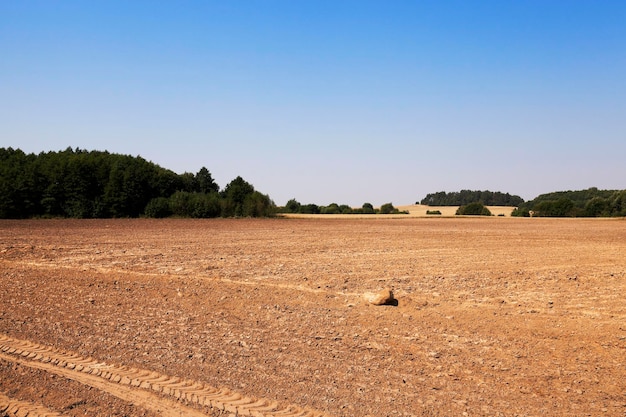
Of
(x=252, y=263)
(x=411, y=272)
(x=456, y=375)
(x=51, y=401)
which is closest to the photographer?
(x=51, y=401)

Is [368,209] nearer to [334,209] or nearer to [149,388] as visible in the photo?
[334,209]

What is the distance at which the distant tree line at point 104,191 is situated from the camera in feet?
167


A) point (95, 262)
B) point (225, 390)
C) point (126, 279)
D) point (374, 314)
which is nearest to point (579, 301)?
point (374, 314)

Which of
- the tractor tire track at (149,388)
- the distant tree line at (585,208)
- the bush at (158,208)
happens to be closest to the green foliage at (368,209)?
the distant tree line at (585,208)

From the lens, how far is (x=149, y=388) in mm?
6117

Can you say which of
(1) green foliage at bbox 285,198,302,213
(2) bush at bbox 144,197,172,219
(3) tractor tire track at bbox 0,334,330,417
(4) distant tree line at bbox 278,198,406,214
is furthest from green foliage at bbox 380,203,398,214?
(3) tractor tire track at bbox 0,334,330,417

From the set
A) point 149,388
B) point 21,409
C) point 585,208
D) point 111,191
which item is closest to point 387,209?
point 585,208

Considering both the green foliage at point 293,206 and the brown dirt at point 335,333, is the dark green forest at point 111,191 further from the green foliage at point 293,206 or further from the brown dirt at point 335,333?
the brown dirt at point 335,333

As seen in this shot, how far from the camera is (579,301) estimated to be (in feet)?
36.3

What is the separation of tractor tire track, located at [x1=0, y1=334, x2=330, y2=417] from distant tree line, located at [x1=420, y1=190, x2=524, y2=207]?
110518mm

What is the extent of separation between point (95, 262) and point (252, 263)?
5.13 meters

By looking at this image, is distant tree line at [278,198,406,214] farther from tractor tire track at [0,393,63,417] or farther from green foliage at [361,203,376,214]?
tractor tire track at [0,393,63,417]

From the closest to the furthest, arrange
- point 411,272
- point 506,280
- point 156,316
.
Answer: point 156,316, point 506,280, point 411,272

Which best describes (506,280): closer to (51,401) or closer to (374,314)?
(374,314)
